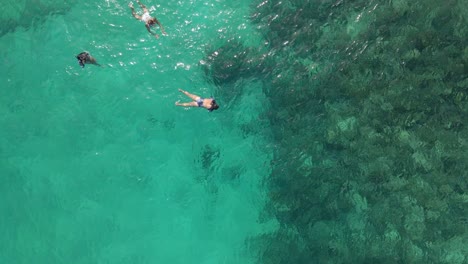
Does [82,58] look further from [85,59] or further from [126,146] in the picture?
[126,146]

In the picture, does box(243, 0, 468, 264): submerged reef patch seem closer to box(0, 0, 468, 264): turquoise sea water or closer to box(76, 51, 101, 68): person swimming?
box(0, 0, 468, 264): turquoise sea water

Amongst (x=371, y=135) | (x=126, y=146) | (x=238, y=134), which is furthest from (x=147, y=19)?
(x=371, y=135)

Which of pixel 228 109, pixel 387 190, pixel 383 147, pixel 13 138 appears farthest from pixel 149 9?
pixel 387 190

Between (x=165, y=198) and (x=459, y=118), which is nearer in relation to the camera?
(x=459, y=118)

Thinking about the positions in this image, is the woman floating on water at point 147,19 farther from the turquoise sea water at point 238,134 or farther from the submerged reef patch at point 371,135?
the submerged reef patch at point 371,135

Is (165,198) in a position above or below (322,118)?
below

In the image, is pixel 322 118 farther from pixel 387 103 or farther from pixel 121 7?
pixel 121 7

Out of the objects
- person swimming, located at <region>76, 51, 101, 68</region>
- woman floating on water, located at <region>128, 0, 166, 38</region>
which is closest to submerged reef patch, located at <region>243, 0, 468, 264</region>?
woman floating on water, located at <region>128, 0, 166, 38</region>
